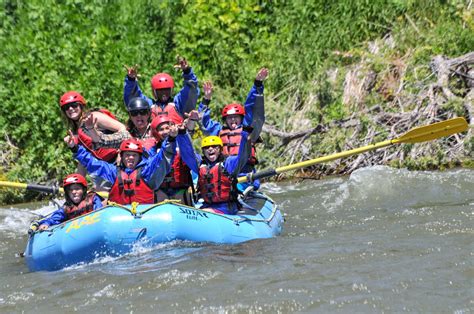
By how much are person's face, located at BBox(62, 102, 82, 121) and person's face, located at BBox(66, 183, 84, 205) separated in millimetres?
590

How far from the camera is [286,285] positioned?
5.79 metres

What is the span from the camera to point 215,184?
780 centimetres

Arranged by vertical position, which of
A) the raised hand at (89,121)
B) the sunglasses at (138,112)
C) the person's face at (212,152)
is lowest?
the person's face at (212,152)

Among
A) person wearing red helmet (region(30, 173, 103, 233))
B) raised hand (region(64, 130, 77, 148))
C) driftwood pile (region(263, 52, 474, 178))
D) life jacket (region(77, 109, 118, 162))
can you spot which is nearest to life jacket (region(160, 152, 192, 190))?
person wearing red helmet (region(30, 173, 103, 233))

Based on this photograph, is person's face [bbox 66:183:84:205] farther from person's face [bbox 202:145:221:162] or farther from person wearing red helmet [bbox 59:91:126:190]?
person's face [bbox 202:145:221:162]

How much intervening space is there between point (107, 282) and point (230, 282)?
88cm

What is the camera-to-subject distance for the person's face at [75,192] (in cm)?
762

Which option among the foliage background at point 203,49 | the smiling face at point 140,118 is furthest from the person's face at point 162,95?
the foliage background at point 203,49

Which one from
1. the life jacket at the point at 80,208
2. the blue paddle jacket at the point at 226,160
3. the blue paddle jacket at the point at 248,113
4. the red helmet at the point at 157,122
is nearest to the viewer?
the blue paddle jacket at the point at 226,160

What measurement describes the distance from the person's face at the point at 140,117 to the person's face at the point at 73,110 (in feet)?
1.50

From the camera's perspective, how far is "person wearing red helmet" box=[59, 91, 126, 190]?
7730 mm

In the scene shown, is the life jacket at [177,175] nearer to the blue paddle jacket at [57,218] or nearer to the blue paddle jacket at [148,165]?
the blue paddle jacket at [148,165]

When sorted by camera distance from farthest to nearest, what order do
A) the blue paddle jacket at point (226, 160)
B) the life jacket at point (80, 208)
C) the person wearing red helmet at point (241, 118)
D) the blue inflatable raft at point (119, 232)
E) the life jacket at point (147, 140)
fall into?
the person wearing red helmet at point (241, 118) < the life jacket at point (147, 140) < the life jacket at point (80, 208) < the blue paddle jacket at point (226, 160) < the blue inflatable raft at point (119, 232)

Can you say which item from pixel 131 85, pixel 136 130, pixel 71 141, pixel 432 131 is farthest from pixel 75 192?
pixel 432 131
